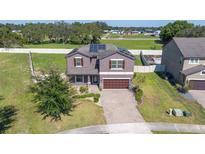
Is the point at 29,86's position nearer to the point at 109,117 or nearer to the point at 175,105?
the point at 109,117

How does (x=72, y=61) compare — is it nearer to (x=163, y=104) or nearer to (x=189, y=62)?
(x=163, y=104)

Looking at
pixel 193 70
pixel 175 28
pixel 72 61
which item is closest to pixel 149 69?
pixel 193 70

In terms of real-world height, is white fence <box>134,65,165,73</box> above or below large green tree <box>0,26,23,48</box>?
below

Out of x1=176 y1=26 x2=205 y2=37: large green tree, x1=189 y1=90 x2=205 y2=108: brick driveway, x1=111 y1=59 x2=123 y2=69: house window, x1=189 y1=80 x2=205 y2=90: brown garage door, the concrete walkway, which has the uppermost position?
x1=176 y1=26 x2=205 y2=37: large green tree

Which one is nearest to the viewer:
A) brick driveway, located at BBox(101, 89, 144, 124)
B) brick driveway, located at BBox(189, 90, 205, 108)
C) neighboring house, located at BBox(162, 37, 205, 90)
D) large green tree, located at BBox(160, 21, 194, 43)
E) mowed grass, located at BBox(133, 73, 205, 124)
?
brick driveway, located at BBox(101, 89, 144, 124)

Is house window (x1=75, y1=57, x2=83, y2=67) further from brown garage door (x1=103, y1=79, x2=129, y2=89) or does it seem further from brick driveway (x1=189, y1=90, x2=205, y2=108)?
brick driveway (x1=189, y1=90, x2=205, y2=108)

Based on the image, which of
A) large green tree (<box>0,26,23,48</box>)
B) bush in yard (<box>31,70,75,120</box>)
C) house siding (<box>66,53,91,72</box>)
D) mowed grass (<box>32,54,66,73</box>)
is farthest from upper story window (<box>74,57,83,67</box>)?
large green tree (<box>0,26,23,48</box>)

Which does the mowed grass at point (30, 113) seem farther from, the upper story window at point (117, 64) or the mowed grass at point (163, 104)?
the upper story window at point (117, 64)

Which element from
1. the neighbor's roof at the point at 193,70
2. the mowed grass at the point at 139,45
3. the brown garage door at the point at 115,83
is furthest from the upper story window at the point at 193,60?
the mowed grass at the point at 139,45
